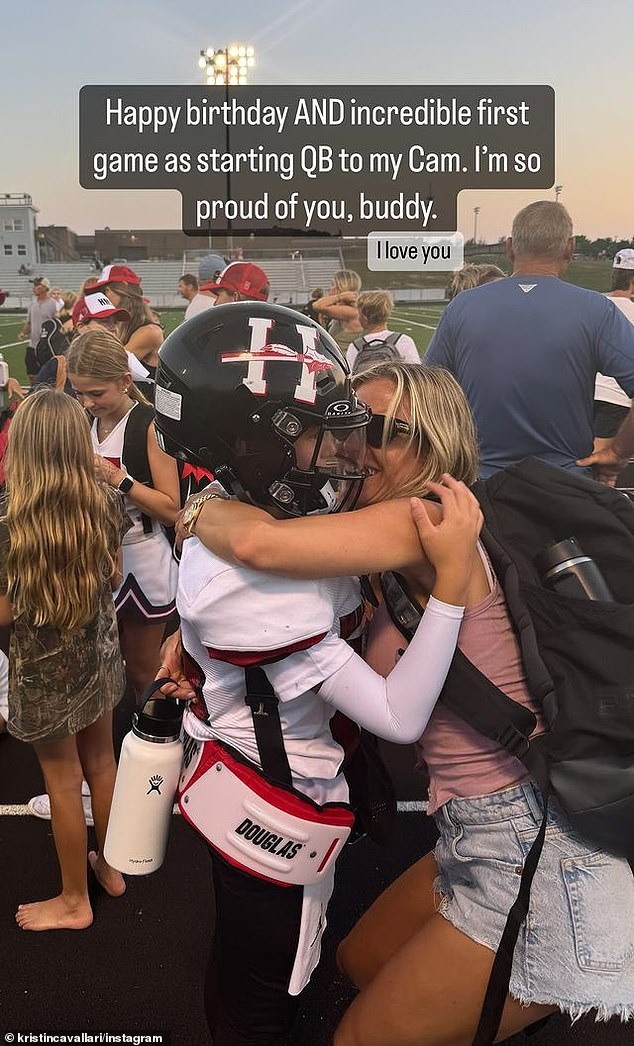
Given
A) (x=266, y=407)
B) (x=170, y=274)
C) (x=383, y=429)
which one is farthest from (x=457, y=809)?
(x=170, y=274)

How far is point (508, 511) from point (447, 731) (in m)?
0.49

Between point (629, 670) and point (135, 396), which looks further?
point (135, 396)

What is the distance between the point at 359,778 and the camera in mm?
1881

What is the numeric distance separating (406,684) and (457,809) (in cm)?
41

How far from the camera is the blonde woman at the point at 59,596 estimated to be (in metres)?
2.65

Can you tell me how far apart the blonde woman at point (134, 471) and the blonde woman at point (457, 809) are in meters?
2.06

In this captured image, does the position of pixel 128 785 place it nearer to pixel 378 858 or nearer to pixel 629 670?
pixel 629 670

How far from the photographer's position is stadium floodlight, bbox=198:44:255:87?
3441 cm

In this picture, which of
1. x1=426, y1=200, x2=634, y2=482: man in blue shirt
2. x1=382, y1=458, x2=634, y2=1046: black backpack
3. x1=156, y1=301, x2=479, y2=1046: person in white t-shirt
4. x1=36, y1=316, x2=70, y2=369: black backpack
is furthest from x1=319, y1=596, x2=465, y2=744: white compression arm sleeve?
x1=36, y1=316, x2=70, y2=369: black backpack

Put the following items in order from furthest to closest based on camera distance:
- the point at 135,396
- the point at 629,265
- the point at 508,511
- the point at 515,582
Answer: the point at 629,265, the point at 135,396, the point at 508,511, the point at 515,582

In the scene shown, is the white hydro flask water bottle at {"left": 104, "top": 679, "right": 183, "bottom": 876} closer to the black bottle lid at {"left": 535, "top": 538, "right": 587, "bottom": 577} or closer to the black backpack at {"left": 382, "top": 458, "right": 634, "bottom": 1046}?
the black backpack at {"left": 382, "top": 458, "right": 634, "bottom": 1046}

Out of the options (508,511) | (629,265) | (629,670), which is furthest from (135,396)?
(629,265)

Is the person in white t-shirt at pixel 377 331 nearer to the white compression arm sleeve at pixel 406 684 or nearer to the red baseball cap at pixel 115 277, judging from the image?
the red baseball cap at pixel 115 277

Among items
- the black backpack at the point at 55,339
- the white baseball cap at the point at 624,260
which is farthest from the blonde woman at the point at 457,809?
the black backpack at the point at 55,339
